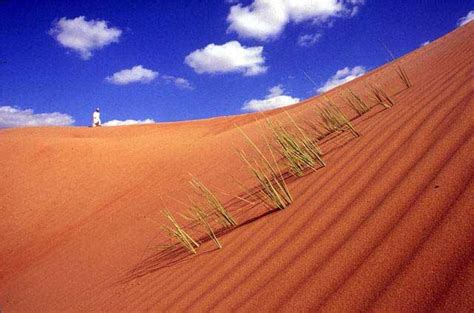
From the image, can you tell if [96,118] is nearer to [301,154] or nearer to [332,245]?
[301,154]

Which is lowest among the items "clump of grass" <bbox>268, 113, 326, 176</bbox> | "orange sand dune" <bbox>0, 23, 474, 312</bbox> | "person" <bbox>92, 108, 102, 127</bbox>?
"orange sand dune" <bbox>0, 23, 474, 312</bbox>

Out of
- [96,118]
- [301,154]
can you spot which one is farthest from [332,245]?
[96,118]

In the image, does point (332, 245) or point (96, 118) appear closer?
point (332, 245)

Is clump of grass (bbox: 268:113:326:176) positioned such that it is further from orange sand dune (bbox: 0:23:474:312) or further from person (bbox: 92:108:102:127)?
person (bbox: 92:108:102:127)

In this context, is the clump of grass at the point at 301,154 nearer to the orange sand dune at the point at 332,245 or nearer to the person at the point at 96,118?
the orange sand dune at the point at 332,245

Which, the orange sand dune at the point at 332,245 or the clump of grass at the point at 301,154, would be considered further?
the clump of grass at the point at 301,154

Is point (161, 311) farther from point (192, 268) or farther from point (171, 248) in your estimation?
point (171, 248)

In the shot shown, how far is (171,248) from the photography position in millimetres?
2807

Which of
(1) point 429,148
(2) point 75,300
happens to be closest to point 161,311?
(2) point 75,300

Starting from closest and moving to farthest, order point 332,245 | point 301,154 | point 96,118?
point 332,245 → point 301,154 → point 96,118

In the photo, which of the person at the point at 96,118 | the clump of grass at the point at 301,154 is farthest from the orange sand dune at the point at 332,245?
the person at the point at 96,118

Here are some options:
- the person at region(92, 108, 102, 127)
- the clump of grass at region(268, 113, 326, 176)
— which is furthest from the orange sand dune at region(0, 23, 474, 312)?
the person at region(92, 108, 102, 127)

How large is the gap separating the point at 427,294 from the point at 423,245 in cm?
23

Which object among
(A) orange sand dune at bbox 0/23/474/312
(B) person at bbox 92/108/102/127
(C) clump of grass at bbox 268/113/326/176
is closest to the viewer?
(A) orange sand dune at bbox 0/23/474/312
